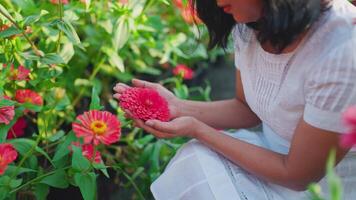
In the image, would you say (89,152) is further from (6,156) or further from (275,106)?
A: (275,106)

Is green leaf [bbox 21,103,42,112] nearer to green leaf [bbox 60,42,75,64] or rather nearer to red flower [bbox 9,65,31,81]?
red flower [bbox 9,65,31,81]

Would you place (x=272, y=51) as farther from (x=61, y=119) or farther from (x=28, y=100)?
(x=61, y=119)

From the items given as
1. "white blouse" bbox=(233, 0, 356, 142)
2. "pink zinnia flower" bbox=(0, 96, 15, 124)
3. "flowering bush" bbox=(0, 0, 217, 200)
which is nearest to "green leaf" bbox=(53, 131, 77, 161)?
"flowering bush" bbox=(0, 0, 217, 200)

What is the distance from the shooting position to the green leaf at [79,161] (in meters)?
1.08

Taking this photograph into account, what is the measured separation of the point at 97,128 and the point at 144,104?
0.34ft

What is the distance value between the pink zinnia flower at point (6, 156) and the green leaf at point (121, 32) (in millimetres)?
531

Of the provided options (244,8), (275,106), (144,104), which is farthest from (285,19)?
(144,104)

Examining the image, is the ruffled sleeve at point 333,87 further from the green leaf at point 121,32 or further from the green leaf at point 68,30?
the green leaf at point 121,32

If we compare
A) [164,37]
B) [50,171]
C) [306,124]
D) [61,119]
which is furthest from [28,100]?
[164,37]

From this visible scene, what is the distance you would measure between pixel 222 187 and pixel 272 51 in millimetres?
262

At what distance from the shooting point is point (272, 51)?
1073mm

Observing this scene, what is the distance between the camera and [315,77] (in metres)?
0.96

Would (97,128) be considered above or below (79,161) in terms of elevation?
above

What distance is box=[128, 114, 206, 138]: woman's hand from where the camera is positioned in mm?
1044
